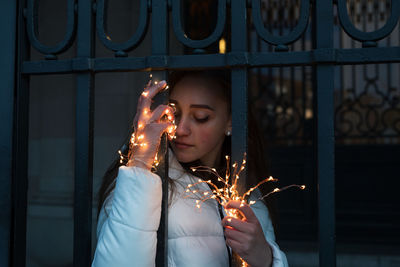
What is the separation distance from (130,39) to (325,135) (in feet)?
2.49

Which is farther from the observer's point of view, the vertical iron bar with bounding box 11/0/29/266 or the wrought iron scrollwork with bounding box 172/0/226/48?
the vertical iron bar with bounding box 11/0/29/266

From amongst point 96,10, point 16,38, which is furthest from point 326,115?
point 16,38

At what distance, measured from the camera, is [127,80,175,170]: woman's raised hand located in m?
1.25

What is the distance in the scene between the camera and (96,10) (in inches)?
53.3

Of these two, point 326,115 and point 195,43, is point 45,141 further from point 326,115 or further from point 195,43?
point 326,115

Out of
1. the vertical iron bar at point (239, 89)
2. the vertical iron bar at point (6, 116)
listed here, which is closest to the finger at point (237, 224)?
the vertical iron bar at point (239, 89)

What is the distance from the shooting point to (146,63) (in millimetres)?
1309

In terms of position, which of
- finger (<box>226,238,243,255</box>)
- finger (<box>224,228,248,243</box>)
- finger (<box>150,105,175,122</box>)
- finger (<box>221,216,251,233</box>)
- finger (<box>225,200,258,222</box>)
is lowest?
finger (<box>226,238,243,255</box>)

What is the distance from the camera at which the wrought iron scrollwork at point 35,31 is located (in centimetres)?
135

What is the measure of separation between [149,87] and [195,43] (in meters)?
0.23

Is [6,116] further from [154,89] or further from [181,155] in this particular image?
[181,155]

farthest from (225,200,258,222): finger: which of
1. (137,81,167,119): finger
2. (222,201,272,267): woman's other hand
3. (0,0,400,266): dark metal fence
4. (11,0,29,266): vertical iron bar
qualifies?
(11,0,29,266): vertical iron bar

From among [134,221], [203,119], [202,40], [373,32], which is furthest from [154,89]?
[373,32]

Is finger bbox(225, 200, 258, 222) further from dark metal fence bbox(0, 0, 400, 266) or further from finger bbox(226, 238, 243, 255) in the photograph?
dark metal fence bbox(0, 0, 400, 266)
